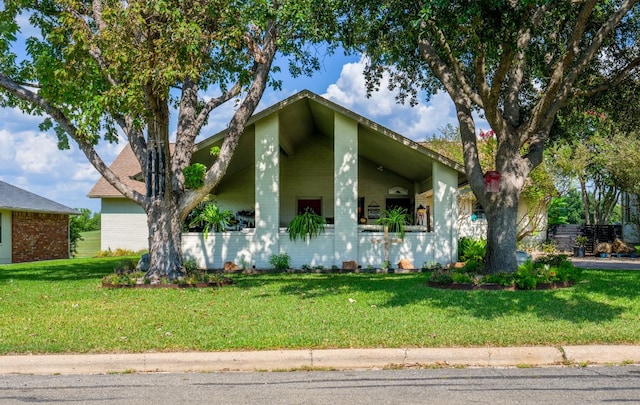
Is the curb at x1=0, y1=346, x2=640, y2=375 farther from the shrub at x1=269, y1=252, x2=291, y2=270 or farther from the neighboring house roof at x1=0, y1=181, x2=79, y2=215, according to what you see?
the neighboring house roof at x1=0, y1=181, x2=79, y2=215

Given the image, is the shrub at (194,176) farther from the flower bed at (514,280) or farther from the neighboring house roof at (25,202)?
the neighboring house roof at (25,202)

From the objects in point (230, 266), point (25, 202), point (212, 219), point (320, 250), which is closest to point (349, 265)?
point (320, 250)

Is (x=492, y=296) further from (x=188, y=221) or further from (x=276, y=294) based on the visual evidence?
(x=188, y=221)

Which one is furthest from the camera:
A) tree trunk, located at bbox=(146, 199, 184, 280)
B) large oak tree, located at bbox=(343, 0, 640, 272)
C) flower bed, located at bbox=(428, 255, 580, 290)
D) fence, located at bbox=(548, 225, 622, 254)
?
fence, located at bbox=(548, 225, 622, 254)

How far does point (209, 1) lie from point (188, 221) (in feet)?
27.4

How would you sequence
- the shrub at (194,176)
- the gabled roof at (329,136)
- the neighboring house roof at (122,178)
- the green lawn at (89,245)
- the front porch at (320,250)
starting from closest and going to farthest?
1. the shrub at (194,176)
2. the gabled roof at (329,136)
3. the front porch at (320,250)
4. the neighboring house roof at (122,178)
5. the green lawn at (89,245)

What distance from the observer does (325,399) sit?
189 inches

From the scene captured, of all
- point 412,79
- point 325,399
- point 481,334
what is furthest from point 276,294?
point 412,79

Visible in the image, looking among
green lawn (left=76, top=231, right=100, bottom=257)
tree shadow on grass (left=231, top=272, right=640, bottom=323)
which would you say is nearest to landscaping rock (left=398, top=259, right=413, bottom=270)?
A: tree shadow on grass (left=231, top=272, right=640, bottom=323)

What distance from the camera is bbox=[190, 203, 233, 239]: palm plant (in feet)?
51.6

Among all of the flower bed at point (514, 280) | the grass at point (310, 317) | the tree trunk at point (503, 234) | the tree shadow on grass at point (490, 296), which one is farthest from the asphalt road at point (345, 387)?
the tree trunk at point (503, 234)

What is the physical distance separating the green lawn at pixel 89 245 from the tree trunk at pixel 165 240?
19272mm

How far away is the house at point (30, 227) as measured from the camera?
74.1ft

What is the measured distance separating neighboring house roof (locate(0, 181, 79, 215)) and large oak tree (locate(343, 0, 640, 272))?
16.9 meters
